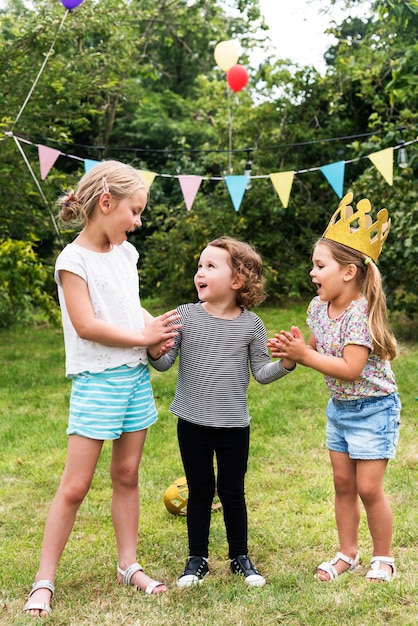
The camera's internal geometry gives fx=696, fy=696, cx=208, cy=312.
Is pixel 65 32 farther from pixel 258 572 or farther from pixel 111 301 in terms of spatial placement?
pixel 258 572

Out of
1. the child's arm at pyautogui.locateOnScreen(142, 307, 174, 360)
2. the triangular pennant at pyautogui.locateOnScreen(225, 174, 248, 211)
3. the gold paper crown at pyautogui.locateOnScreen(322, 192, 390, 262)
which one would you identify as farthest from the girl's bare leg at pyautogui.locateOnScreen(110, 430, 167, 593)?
the triangular pennant at pyautogui.locateOnScreen(225, 174, 248, 211)

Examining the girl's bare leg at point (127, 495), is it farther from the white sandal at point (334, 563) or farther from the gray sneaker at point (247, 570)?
the white sandal at point (334, 563)

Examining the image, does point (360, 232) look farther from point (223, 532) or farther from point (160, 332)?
point (223, 532)

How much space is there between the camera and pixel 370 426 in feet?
8.38

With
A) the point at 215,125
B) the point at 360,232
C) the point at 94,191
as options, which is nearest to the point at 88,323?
the point at 94,191

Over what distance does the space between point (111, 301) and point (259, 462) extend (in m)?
2.03

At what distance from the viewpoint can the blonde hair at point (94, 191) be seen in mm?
2510

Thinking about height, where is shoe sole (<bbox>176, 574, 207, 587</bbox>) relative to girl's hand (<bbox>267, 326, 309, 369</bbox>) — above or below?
below

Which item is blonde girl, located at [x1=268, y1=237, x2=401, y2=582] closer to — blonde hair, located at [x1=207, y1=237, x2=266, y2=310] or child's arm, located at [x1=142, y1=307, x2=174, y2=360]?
blonde hair, located at [x1=207, y1=237, x2=266, y2=310]

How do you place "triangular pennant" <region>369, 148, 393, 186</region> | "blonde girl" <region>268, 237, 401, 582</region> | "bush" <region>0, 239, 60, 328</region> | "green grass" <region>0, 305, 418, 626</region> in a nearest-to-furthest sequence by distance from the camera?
"green grass" <region>0, 305, 418, 626</region> → "blonde girl" <region>268, 237, 401, 582</region> → "triangular pennant" <region>369, 148, 393, 186</region> → "bush" <region>0, 239, 60, 328</region>

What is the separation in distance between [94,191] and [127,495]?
1.15 metres

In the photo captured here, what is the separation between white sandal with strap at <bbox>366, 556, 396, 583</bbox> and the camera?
8.48 ft

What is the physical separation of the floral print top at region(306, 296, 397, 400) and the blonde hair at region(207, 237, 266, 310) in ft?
0.95

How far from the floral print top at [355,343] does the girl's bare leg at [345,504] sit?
0.88ft
